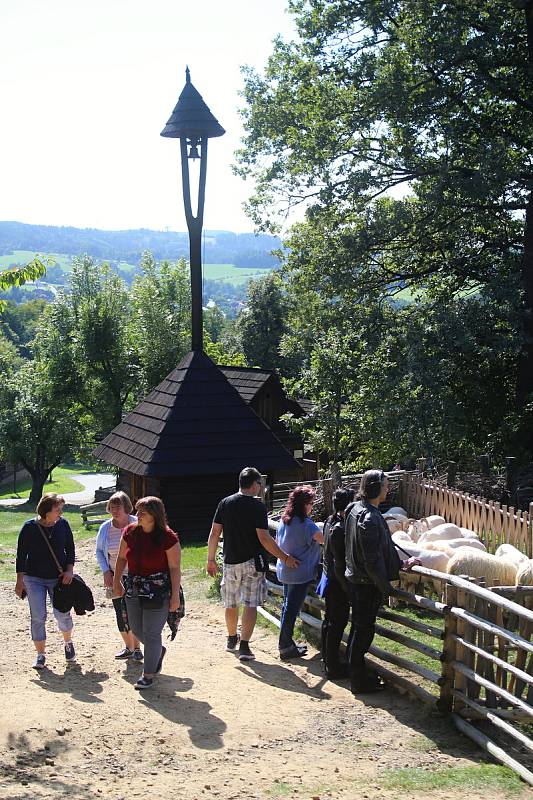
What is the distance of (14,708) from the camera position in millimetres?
7211

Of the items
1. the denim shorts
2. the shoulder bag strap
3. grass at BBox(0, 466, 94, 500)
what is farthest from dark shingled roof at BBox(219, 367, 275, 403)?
grass at BBox(0, 466, 94, 500)

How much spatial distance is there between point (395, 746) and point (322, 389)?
18212 millimetres

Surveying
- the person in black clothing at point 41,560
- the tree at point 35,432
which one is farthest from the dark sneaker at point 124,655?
the tree at point 35,432

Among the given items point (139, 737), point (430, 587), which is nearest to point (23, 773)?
point (139, 737)

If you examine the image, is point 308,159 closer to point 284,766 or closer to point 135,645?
point 135,645

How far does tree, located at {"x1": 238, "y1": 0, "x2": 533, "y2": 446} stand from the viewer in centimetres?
1902

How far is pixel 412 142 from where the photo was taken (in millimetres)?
19984

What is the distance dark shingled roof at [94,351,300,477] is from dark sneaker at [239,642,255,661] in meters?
8.20

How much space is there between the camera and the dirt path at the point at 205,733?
598cm

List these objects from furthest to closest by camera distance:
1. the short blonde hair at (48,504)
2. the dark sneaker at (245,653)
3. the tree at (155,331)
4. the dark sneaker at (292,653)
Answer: the tree at (155,331), the dark sneaker at (292,653), the dark sneaker at (245,653), the short blonde hair at (48,504)

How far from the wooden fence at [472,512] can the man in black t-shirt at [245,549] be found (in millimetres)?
5359

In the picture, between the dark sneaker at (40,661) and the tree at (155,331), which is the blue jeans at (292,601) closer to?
the dark sneaker at (40,661)

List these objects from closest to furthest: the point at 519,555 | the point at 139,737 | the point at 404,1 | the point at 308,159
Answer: the point at 139,737 < the point at 519,555 < the point at 404,1 < the point at 308,159

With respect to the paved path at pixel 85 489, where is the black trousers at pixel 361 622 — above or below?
above
